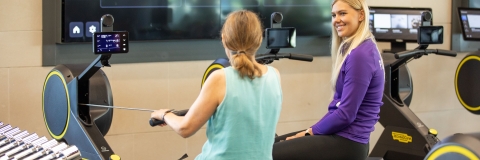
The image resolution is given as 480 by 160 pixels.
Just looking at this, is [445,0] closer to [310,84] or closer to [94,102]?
[310,84]

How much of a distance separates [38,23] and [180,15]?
908 mm

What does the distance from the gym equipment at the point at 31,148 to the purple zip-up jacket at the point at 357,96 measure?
1278 mm

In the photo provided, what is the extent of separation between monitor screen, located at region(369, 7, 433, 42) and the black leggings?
6.51ft

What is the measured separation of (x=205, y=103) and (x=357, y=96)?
3.05 ft

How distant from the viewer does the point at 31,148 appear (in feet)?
8.03

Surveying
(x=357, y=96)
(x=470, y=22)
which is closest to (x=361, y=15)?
(x=357, y=96)

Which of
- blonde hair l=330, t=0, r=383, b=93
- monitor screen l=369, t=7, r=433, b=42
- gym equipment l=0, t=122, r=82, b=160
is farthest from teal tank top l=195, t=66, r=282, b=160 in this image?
monitor screen l=369, t=7, r=433, b=42

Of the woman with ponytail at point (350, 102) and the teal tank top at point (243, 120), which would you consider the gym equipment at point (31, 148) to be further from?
the woman with ponytail at point (350, 102)

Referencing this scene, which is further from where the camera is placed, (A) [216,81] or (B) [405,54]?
(B) [405,54]

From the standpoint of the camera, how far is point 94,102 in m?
3.49

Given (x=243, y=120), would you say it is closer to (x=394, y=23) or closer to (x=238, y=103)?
(x=238, y=103)

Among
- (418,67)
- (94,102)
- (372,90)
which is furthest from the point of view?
(418,67)

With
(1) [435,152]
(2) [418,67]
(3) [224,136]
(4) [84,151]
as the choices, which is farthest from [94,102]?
(2) [418,67]

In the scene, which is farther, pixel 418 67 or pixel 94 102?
pixel 418 67
